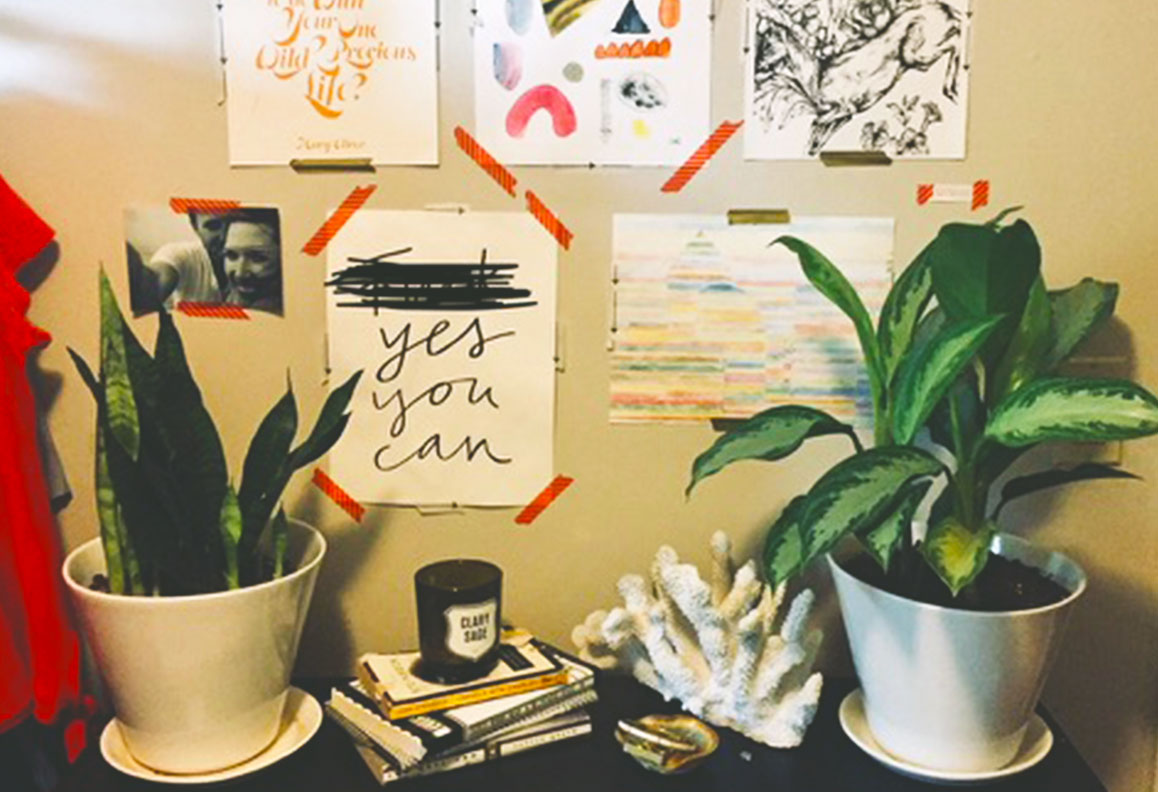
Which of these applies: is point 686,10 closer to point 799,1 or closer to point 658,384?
point 799,1

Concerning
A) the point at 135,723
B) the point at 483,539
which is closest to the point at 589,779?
the point at 483,539

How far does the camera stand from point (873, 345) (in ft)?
3.22

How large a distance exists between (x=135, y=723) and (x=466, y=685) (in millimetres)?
290

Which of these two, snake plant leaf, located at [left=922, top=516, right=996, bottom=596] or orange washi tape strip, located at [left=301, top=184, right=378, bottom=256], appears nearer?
snake plant leaf, located at [left=922, top=516, right=996, bottom=596]

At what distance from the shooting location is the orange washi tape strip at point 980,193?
110 centimetres

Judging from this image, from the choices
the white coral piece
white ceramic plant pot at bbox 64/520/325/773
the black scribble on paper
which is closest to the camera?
white ceramic plant pot at bbox 64/520/325/773

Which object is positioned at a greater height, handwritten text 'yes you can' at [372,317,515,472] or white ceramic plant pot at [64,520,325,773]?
handwritten text 'yes you can' at [372,317,515,472]

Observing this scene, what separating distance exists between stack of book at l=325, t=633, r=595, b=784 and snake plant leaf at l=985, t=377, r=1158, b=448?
451 millimetres

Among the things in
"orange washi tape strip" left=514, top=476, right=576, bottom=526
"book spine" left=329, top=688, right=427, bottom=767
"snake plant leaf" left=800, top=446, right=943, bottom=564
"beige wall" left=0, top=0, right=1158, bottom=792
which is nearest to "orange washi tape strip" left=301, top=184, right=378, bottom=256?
"beige wall" left=0, top=0, right=1158, bottom=792

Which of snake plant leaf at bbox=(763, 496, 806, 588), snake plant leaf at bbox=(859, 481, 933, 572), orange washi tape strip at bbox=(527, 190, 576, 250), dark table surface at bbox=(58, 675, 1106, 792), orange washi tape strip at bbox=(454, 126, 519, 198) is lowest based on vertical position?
dark table surface at bbox=(58, 675, 1106, 792)

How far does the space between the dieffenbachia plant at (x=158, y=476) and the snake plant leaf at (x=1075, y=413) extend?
25.8 inches

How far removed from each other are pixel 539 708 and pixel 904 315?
483 millimetres

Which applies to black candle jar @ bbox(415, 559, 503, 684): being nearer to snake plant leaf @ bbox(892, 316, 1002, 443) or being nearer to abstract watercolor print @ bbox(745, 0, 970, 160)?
snake plant leaf @ bbox(892, 316, 1002, 443)

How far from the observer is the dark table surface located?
0.97m
